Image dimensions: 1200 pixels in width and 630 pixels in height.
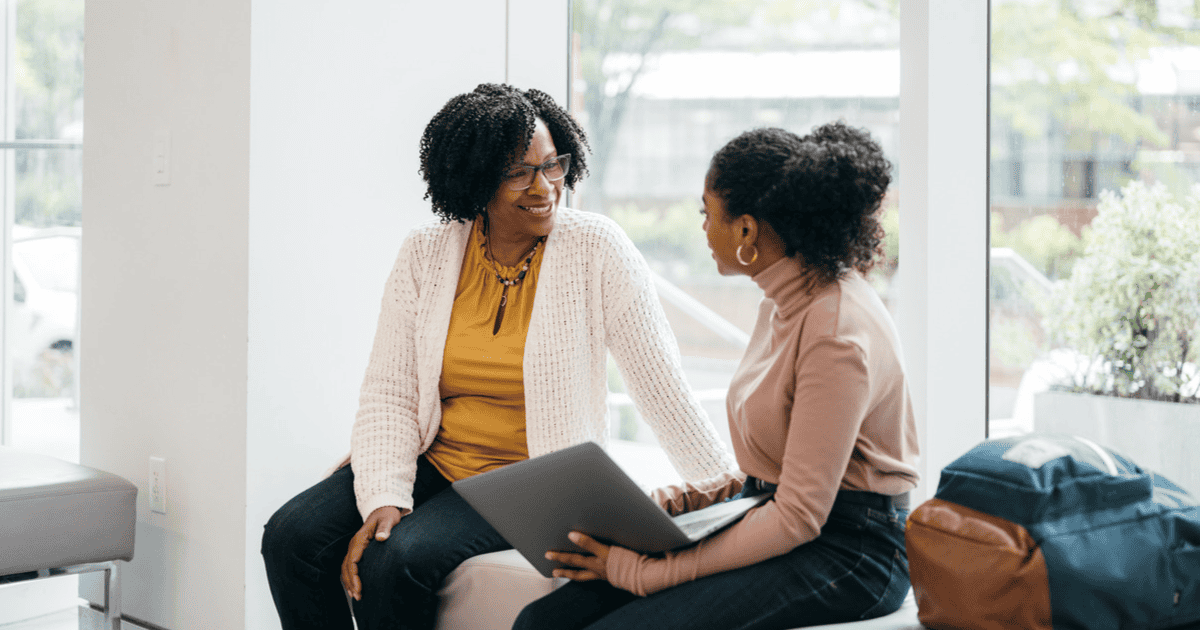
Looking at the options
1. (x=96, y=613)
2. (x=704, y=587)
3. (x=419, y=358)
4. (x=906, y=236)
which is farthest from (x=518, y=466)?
(x=96, y=613)

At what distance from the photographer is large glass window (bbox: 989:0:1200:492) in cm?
166

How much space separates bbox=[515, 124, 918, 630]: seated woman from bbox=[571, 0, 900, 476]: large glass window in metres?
0.71

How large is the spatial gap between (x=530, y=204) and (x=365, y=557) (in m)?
0.66

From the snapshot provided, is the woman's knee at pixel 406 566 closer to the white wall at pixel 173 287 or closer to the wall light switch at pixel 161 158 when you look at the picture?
the white wall at pixel 173 287

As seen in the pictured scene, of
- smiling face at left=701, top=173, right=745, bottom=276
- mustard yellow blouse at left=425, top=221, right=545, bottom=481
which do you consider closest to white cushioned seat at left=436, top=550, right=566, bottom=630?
mustard yellow blouse at left=425, top=221, right=545, bottom=481

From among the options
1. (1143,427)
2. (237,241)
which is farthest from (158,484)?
(1143,427)

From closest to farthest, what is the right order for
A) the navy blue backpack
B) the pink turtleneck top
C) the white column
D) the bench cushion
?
the navy blue backpack → the pink turtleneck top → the white column → the bench cushion

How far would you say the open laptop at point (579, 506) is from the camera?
116cm

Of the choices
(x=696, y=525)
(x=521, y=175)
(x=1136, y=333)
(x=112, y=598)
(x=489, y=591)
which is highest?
(x=521, y=175)

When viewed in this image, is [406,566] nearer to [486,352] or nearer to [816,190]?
[486,352]

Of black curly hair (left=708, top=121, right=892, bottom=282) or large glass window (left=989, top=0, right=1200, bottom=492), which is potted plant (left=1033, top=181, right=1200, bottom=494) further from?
black curly hair (left=708, top=121, right=892, bottom=282)

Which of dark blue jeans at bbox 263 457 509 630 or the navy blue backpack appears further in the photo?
dark blue jeans at bbox 263 457 509 630

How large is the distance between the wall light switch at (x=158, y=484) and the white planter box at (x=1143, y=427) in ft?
6.08

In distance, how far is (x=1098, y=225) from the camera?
1.74 m
